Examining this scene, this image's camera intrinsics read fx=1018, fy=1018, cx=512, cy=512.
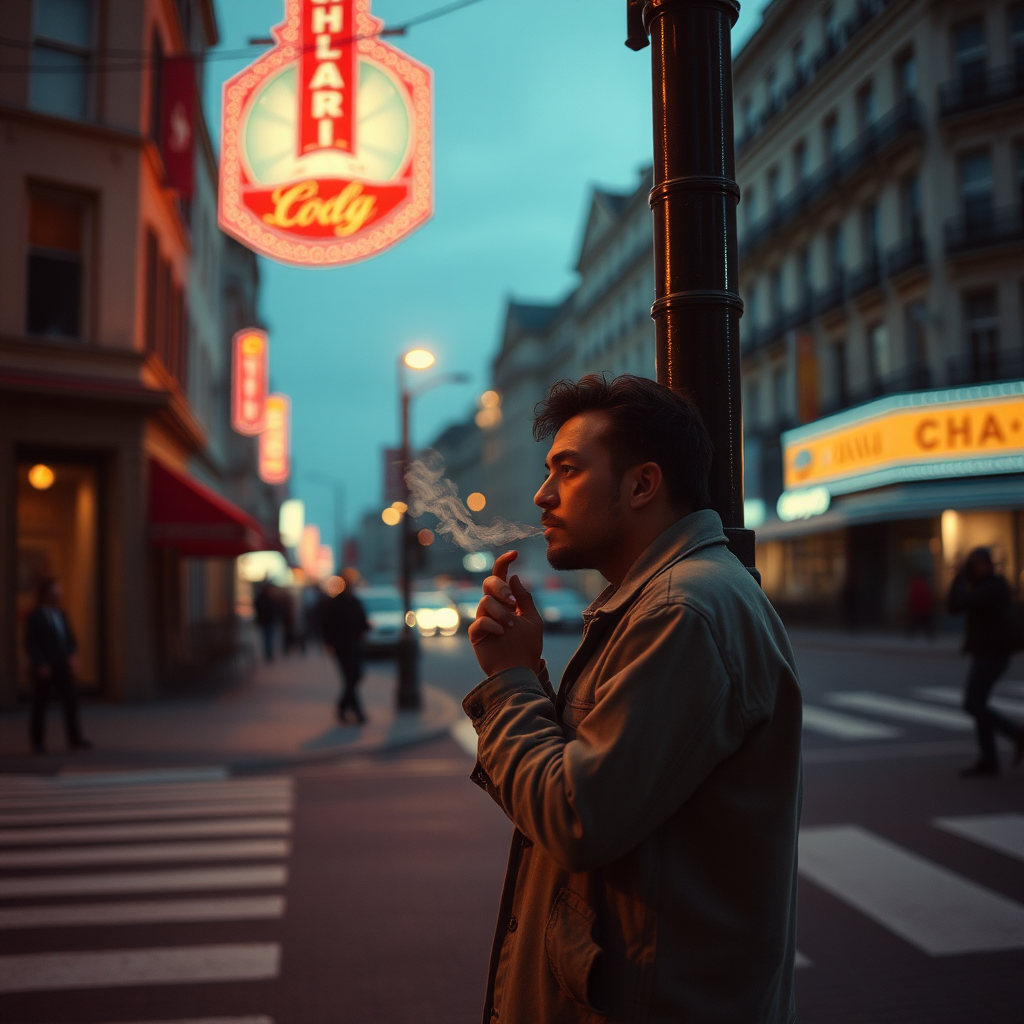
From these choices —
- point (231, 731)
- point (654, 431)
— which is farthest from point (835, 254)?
point (654, 431)

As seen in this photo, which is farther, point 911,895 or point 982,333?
point 982,333

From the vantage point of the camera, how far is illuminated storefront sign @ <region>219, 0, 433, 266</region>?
6.50m

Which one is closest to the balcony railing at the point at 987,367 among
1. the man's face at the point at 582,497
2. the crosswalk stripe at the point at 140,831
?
the crosswalk stripe at the point at 140,831

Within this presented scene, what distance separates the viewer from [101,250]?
16375 millimetres

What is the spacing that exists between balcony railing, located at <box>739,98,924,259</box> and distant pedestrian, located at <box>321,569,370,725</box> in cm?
2238

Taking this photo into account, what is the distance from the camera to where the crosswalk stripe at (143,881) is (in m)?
6.38

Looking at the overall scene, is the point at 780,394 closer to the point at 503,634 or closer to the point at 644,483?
the point at 644,483

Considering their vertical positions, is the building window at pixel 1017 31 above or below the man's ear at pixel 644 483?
above

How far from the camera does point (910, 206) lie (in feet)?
102

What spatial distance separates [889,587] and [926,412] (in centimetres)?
668

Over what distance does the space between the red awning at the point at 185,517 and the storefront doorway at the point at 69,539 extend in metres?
0.95

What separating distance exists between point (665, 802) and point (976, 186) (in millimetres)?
32066

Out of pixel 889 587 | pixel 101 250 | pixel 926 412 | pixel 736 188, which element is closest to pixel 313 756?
pixel 101 250

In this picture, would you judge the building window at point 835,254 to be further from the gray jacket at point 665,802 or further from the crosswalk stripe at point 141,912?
the gray jacket at point 665,802
